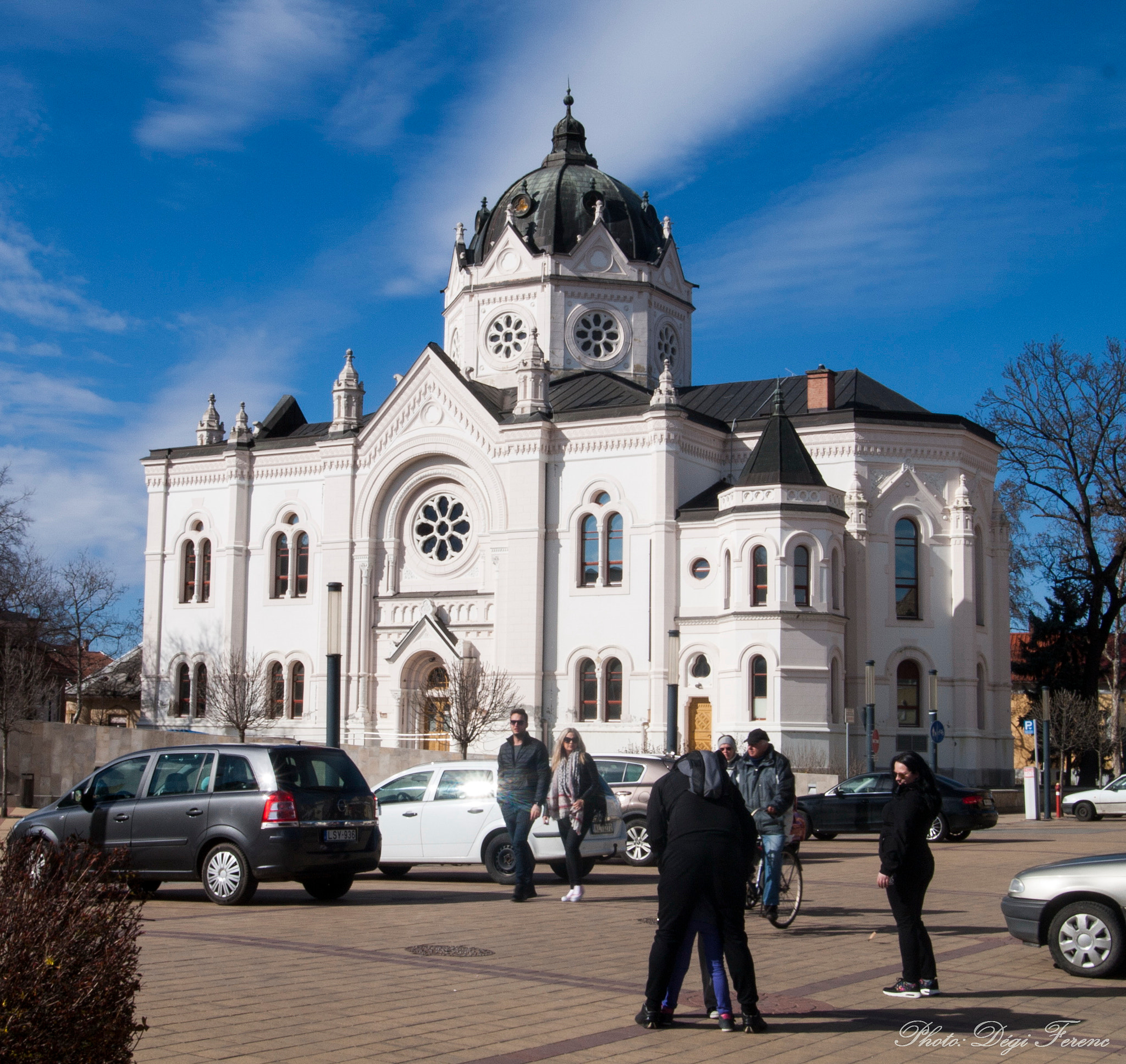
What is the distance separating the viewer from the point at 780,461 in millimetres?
43469

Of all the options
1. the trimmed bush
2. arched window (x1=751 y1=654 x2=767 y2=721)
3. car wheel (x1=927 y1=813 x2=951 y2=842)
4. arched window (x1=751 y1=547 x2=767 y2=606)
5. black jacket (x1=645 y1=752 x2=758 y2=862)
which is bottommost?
car wheel (x1=927 y1=813 x2=951 y2=842)

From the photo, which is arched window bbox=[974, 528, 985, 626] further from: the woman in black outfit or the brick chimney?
the woman in black outfit

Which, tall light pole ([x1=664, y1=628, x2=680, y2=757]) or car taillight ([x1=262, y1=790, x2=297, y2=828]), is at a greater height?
tall light pole ([x1=664, y1=628, x2=680, y2=757])

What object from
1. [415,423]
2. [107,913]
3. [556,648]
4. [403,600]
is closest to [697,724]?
[556,648]

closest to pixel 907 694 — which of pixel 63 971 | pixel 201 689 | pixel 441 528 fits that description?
pixel 441 528

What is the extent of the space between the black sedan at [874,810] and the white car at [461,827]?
942 centimetres

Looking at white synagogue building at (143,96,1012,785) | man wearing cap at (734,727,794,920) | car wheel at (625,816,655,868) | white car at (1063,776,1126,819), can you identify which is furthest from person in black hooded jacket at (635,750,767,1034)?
white car at (1063,776,1126,819)

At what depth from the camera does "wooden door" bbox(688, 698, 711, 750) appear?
44.6m

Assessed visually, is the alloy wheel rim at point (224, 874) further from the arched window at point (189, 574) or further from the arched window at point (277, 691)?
the arched window at point (189, 574)

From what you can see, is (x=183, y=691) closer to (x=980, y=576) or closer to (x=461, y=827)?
(x=980, y=576)

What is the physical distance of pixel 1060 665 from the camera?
58.4 meters

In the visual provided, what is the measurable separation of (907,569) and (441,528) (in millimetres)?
16475

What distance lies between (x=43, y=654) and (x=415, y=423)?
16.3 metres

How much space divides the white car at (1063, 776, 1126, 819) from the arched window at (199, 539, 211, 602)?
33.1 meters
